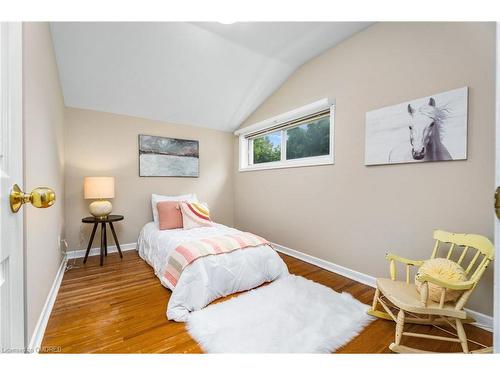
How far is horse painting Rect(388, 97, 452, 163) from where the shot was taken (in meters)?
1.76

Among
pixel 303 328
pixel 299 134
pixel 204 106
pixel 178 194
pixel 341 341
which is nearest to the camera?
pixel 341 341

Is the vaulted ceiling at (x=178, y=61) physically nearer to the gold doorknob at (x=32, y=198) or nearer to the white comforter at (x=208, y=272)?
the white comforter at (x=208, y=272)

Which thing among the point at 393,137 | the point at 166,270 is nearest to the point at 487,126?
the point at 393,137

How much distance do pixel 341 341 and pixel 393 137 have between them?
1787mm

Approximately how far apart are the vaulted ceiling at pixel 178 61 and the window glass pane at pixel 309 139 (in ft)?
2.64

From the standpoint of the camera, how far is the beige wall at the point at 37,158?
3.97 ft

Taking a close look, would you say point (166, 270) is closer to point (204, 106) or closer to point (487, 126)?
point (204, 106)

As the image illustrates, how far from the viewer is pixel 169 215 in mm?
2963

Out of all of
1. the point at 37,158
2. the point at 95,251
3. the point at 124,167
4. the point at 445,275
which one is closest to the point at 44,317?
the point at 37,158

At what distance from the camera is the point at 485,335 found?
150cm

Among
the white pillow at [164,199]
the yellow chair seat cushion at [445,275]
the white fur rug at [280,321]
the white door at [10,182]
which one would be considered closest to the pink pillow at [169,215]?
the white pillow at [164,199]

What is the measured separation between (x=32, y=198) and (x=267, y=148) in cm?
334

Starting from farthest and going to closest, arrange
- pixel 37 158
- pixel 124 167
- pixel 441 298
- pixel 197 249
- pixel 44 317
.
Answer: pixel 124 167 < pixel 197 249 < pixel 44 317 < pixel 37 158 < pixel 441 298

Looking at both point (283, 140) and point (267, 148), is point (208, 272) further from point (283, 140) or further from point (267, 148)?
point (267, 148)
